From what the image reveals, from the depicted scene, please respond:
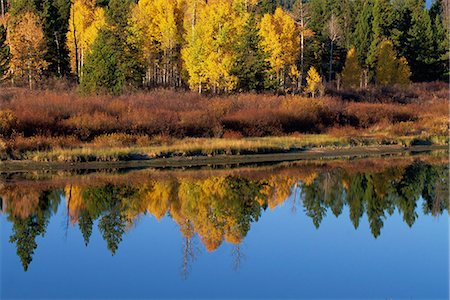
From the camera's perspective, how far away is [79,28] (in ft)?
198

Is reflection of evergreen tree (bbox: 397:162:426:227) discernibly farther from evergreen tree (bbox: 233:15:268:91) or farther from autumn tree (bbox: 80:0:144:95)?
autumn tree (bbox: 80:0:144:95)

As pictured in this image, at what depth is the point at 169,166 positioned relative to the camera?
91.7 feet

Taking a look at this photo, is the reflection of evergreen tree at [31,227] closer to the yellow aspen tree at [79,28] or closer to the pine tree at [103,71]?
the pine tree at [103,71]

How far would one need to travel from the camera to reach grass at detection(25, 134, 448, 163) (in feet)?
90.2

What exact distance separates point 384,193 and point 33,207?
447 inches

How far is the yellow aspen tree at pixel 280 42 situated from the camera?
5316cm

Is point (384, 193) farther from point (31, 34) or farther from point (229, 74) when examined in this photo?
point (31, 34)

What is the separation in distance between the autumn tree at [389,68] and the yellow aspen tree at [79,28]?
94.7 ft

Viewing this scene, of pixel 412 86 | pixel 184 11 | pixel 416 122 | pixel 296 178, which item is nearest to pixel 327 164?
pixel 296 178

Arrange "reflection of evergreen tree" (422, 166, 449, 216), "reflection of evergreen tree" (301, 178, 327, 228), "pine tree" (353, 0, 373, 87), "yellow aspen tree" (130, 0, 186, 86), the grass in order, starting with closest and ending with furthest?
1. "reflection of evergreen tree" (301, 178, 327, 228)
2. "reflection of evergreen tree" (422, 166, 449, 216)
3. the grass
4. "yellow aspen tree" (130, 0, 186, 86)
5. "pine tree" (353, 0, 373, 87)

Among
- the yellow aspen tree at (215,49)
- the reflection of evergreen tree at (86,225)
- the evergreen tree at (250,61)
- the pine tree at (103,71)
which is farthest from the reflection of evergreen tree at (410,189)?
the pine tree at (103,71)

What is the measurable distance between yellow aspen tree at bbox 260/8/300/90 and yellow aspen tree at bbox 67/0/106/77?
576 inches

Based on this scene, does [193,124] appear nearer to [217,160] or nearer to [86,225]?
[217,160]

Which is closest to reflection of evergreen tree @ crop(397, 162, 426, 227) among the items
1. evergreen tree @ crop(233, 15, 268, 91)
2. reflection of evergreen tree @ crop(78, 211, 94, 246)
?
reflection of evergreen tree @ crop(78, 211, 94, 246)
